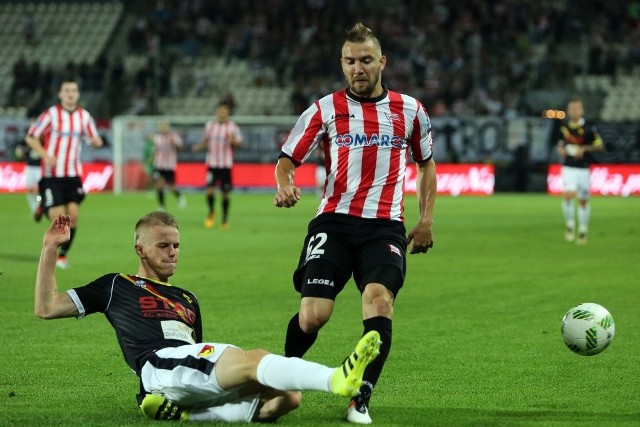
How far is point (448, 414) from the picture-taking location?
643cm

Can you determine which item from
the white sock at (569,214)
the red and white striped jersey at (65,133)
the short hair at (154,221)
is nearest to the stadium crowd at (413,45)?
the white sock at (569,214)

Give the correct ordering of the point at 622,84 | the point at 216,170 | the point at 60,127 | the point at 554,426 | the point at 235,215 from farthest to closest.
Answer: the point at 622,84 < the point at 235,215 < the point at 216,170 < the point at 60,127 < the point at 554,426

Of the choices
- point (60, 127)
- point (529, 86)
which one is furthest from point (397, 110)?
point (529, 86)

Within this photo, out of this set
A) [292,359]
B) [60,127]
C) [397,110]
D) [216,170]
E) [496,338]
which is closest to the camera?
[292,359]

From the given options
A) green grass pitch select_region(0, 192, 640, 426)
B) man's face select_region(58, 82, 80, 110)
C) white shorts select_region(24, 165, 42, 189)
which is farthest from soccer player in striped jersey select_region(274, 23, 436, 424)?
white shorts select_region(24, 165, 42, 189)

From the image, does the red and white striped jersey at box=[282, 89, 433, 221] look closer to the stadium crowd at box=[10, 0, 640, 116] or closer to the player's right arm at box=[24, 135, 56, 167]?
the player's right arm at box=[24, 135, 56, 167]

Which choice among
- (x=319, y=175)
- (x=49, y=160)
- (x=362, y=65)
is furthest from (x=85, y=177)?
(x=362, y=65)

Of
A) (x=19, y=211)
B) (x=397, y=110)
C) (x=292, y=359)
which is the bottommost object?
(x=19, y=211)

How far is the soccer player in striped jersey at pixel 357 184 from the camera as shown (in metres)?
6.51

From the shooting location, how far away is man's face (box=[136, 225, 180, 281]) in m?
6.27

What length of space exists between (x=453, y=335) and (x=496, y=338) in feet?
1.22

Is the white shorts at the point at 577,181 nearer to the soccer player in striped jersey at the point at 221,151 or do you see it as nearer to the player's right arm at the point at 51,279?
the soccer player in striped jersey at the point at 221,151

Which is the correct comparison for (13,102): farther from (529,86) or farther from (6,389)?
(6,389)

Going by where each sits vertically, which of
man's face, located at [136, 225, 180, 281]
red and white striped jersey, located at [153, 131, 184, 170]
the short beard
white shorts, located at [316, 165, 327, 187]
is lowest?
white shorts, located at [316, 165, 327, 187]
